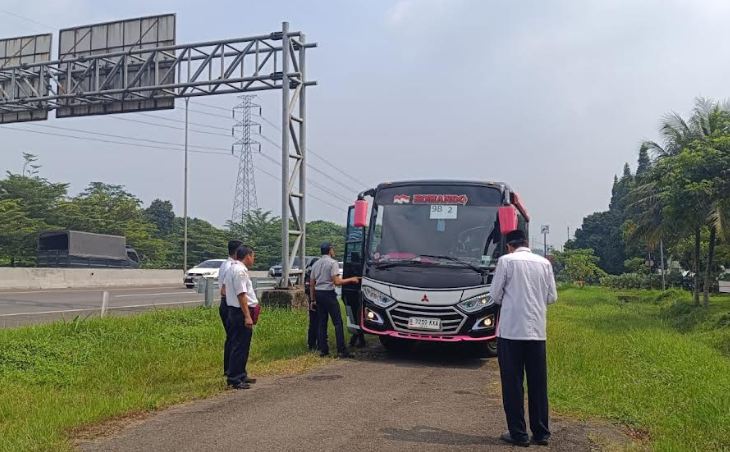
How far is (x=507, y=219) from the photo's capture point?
969cm

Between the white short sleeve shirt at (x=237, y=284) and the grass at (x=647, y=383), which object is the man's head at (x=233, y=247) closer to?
the white short sleeve shirt at (x=237, y=284)

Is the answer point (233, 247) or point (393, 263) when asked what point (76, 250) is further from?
point (233, 247)

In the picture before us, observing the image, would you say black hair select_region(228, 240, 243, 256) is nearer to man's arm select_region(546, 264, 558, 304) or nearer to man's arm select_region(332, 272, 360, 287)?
man's arm select_region(332, 272, 360, 287)

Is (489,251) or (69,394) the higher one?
(489,251)

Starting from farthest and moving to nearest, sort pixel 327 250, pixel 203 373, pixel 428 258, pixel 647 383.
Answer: pixel 327 250 < pixel 428 258 < pixel 203 373 < pixel 647 383

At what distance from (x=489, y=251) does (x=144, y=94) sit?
13353mm

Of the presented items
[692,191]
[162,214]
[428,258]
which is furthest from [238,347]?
[162,214]

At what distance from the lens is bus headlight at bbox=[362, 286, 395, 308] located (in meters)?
9.76

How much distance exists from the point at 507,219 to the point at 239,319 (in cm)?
413

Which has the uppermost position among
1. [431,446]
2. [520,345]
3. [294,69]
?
[294,69]

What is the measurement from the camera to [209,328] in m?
12.4

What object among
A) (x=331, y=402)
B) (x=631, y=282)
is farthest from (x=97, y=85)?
(x=631, y=282)

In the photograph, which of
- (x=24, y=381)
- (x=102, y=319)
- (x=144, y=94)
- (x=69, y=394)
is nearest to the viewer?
(x=69, y=394)

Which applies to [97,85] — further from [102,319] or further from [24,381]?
[24,381]
